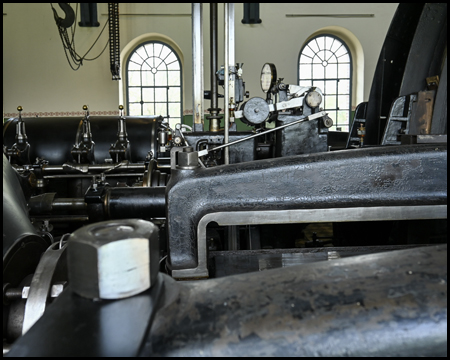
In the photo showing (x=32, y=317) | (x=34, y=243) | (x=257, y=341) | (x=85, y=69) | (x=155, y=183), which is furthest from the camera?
(x=85, y=69)

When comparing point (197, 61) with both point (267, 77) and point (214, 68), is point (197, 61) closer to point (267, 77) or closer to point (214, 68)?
point (267, 77)

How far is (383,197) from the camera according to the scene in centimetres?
114

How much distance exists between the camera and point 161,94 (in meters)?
9.12

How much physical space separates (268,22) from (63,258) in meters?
8.67

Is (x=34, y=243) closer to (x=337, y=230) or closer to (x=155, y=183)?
(x=155, y=183)

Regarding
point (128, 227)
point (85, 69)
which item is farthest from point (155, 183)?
point (85, 69)

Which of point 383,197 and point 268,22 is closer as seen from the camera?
point 383,197

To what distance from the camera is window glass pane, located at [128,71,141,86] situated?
9117 mm

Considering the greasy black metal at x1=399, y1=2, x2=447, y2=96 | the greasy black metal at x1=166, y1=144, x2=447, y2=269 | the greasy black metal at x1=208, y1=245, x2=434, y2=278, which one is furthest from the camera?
the greasy black metal at x1=399, y1=2, x2=447, y2=96

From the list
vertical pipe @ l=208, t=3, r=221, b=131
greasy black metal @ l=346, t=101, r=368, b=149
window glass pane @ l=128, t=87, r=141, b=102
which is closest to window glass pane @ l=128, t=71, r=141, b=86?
window glass pane @ l=128, t=87, r=141, b=102

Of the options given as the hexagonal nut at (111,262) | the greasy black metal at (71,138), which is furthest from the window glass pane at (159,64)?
the hexagonal nut at (111,262)

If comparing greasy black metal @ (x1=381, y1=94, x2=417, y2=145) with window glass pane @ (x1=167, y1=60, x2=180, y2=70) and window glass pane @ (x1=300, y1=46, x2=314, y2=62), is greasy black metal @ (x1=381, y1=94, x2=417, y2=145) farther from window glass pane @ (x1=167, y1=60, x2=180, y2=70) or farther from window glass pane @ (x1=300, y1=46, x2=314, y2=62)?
window glass pane @ (x1=167, y1=60, x2=180, y2=70)

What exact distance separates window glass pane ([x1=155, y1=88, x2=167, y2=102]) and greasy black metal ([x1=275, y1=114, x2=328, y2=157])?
22.0ft

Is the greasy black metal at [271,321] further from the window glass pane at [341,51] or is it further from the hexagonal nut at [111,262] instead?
the window glass pane at [341,51]
